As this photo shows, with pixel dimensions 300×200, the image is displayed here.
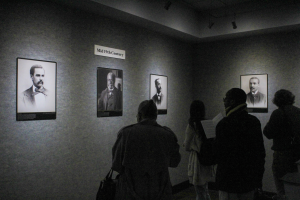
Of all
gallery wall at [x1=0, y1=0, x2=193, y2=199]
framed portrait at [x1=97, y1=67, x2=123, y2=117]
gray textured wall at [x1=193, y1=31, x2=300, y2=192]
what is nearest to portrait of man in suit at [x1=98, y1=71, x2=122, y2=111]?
framed portrait at [x1=97, y1=67, x2=123, y2=117]

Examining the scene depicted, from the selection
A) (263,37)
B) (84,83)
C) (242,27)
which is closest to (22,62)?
(84,83)

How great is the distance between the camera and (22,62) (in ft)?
10.3

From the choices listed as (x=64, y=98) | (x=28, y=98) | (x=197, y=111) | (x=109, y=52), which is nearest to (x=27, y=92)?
(x=28, y=98)

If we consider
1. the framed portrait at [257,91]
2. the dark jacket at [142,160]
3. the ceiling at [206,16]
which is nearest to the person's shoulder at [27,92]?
the ceiling at [206,16]

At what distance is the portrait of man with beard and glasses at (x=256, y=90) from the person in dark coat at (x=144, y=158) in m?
3.67

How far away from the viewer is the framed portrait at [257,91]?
17.5 feet

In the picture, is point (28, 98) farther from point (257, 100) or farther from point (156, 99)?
point (257, 100)

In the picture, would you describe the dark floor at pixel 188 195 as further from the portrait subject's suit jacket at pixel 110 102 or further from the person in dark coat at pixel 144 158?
the person in dark coat at pixel 144 158

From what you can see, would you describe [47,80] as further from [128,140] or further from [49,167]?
[128,140]

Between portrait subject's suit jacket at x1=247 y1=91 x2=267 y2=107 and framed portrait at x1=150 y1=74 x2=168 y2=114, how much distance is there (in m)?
1.76

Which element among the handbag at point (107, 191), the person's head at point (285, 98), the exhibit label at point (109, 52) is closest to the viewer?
the handbag at point (107, 191)

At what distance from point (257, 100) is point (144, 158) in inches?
155

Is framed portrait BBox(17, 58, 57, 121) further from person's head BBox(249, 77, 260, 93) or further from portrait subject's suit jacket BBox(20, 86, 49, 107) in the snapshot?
person's head BBox(249, 77, 260, 93)

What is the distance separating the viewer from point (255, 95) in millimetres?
5418
